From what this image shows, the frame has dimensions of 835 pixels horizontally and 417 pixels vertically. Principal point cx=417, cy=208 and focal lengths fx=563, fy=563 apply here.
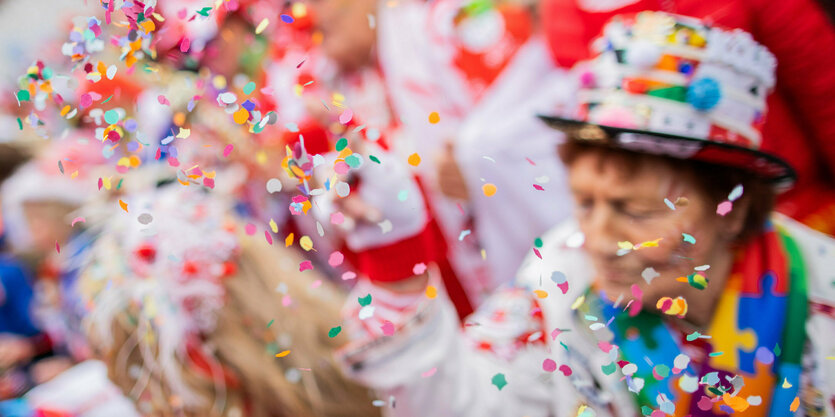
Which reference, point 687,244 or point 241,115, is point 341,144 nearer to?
point 241,115

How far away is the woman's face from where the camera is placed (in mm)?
667

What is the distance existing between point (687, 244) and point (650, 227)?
46 mm

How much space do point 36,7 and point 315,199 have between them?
8.38 ft

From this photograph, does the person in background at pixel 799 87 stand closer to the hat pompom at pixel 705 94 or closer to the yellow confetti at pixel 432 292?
the hat pompom at pixel 705 94

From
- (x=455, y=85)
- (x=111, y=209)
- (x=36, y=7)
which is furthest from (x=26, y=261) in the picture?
(x=455, y=85)

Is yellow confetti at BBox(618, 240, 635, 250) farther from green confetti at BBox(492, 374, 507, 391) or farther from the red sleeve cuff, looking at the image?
the red sleeve cuff

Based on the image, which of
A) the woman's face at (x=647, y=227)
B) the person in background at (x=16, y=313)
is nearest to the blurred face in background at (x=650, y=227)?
the woman's face at (x=647, y=227)

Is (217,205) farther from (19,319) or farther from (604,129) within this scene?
(19,319)

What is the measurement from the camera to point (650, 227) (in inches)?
26.4

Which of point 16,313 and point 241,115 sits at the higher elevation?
point 241,115

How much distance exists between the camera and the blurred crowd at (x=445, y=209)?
0.66 metres

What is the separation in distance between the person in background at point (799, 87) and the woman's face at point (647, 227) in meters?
0.20

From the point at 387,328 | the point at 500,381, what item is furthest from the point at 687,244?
the point at 387,328

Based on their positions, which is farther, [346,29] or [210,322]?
[346,29]
